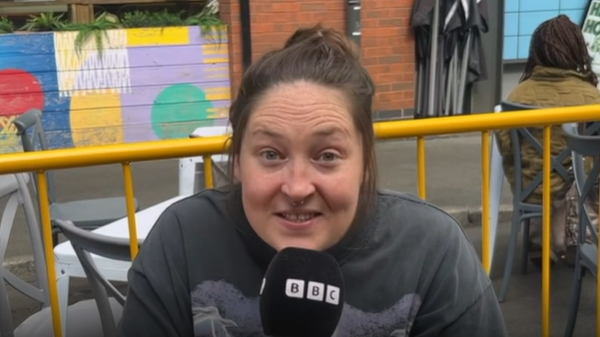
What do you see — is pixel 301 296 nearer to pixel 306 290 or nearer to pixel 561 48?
pixel 306 290

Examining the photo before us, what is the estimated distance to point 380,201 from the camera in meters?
1.92

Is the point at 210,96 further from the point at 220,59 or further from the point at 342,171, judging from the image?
the point at 342,171

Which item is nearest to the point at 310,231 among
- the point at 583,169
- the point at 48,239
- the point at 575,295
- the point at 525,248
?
the point at 48,239

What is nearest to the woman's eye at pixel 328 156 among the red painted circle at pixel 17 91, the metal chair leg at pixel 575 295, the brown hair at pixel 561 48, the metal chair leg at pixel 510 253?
the metal chair leg at pixel 575 295

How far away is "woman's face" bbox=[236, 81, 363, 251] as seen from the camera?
167 cm

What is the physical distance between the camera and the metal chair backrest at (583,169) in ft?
11.1

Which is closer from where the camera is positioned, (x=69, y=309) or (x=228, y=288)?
(x=228, y=288)

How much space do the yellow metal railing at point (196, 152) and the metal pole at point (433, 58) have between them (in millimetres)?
5012

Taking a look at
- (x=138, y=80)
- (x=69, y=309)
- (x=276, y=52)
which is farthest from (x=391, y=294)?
(x=138, y=80)

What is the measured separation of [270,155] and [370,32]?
638 centimetres

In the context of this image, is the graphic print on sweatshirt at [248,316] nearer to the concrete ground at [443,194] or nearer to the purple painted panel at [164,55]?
the concrete ground at [443,194]

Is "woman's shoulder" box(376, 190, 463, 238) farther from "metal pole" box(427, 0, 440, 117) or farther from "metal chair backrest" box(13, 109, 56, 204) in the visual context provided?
"metal pole" box(427, 0, 440, 117)

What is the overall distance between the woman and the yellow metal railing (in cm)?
52

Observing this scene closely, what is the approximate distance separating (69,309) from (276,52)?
73.4 inches
